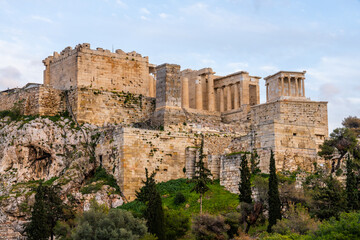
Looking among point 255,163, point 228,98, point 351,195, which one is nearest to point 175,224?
point 255,163

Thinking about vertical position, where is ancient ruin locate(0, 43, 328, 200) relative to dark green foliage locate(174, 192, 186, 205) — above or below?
above

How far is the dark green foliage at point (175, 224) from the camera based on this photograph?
132 ft

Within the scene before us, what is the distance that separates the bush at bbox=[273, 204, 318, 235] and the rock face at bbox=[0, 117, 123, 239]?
12.9 m

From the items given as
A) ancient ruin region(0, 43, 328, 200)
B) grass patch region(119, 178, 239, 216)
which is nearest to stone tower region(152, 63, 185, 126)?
ancient ruin region(0, 43, 328, 200)

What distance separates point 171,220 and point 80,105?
599 inches

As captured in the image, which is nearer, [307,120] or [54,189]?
[54,189]

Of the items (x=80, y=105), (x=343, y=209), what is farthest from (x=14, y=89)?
(x=343, y=209)

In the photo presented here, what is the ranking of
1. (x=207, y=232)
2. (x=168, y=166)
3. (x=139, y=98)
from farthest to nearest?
(x=139, y=98)
(x=168, y=166)
(x=207, y=232)

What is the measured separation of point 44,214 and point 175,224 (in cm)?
768

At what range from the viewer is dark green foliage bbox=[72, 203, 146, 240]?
37.8 metres

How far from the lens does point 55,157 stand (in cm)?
5072

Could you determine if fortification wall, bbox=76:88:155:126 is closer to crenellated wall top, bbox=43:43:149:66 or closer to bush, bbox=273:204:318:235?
crenellated wall top, bbox=43:43:149:66

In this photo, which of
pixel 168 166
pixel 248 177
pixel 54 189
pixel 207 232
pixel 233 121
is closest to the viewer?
pixel 207 232

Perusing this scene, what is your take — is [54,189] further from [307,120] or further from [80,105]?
[307,120]
